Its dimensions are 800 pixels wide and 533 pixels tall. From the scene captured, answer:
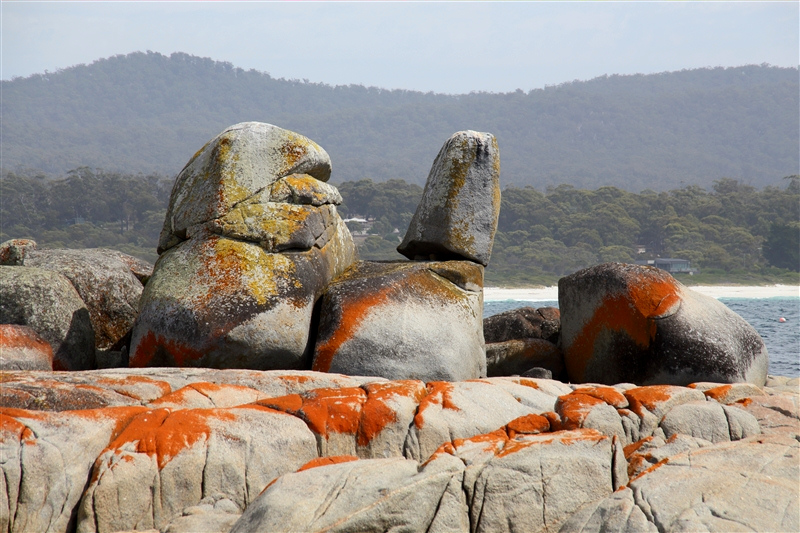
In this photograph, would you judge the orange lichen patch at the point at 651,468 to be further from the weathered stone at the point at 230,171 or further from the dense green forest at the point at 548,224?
the dense green forest at the point at 548,224

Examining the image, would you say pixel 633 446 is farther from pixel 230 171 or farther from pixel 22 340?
pixel 22 340

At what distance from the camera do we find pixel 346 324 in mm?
10422

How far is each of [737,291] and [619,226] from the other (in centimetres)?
2718

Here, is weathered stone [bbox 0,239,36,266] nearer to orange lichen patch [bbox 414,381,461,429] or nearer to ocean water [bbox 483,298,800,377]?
orange lichen patch [bbox 414,381,461,429]

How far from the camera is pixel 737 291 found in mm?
68250

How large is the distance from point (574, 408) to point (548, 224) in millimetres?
93379

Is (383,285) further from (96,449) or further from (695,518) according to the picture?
(695,518)

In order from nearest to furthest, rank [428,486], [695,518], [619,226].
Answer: [695,518] < [428,486] < [619,226]

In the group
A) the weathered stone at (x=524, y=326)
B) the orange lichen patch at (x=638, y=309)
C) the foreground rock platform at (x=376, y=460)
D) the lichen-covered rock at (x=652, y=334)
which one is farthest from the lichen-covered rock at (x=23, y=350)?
the orange lichen patch at (x=638, y=309)

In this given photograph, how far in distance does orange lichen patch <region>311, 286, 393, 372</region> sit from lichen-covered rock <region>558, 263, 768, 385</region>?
3.33 meters

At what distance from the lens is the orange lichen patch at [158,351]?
10.1 metres

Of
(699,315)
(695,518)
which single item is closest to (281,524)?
(695,518)

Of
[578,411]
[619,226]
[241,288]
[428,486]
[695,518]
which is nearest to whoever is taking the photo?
[695,518]

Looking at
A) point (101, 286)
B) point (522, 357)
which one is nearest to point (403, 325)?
point (522, 357)
